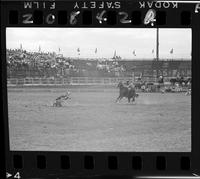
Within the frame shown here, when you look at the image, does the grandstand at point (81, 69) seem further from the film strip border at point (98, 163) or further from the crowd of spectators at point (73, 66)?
the film strip border at point (98, 163)

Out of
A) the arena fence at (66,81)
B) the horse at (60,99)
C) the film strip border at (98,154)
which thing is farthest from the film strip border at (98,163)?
the arena fence at (66,81)

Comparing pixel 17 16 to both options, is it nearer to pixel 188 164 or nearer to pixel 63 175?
pixel 63 175

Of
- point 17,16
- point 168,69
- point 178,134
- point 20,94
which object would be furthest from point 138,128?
point 17,16

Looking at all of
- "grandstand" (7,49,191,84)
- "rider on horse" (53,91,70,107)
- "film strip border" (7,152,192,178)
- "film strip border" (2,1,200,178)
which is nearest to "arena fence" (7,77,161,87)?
"grandstand" (7,49,191,84)

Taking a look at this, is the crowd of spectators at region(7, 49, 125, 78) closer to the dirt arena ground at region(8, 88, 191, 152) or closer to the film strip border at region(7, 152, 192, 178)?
the dirt arena ground at region(8, 88, 191, 152)

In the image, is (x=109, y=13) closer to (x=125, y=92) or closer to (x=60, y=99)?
(x=125, y=92)

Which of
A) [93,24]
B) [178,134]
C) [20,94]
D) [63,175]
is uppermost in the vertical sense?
[93,24]
